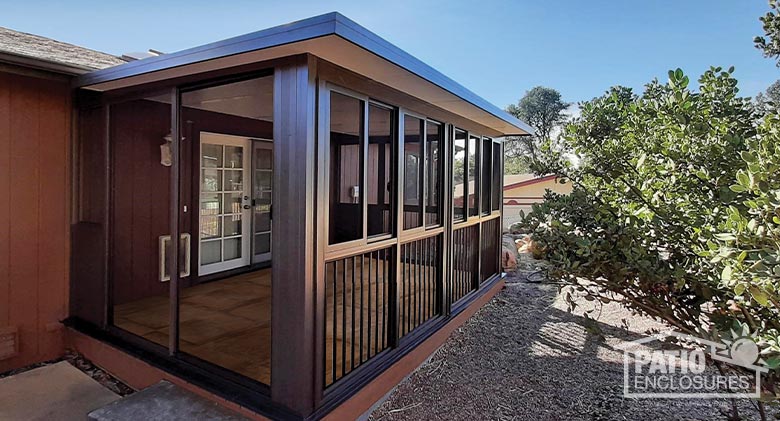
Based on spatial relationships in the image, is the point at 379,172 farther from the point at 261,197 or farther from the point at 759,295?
the point at 759,295

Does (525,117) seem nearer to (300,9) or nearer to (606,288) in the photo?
(300,9)

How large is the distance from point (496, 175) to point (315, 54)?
4.31 m

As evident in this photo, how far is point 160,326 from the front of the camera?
3828mm

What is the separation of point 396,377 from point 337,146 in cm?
531

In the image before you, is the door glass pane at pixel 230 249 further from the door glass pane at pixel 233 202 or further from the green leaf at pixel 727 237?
the green leaf at pixel 727 237

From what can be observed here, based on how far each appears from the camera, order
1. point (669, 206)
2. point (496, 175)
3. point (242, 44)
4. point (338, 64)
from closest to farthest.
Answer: point (669, 206), point (242, 44), point (338, 64), point (496, 175)

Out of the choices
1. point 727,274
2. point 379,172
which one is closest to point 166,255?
point 379,172

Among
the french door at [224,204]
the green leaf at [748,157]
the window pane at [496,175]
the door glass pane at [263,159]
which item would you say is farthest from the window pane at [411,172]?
the green leaf at [748,157]

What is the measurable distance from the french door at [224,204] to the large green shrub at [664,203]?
169 inches

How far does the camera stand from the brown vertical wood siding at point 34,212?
3285 mm

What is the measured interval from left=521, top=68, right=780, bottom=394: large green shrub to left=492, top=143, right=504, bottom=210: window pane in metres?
3.33

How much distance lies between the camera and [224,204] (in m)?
5.73

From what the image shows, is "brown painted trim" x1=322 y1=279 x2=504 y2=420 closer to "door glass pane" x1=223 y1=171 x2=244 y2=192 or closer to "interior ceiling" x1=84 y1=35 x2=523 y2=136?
"interior ceiling" x1=84 y1=35 x2=523 y2=136

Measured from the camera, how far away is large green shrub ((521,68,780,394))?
1995 millimetres
